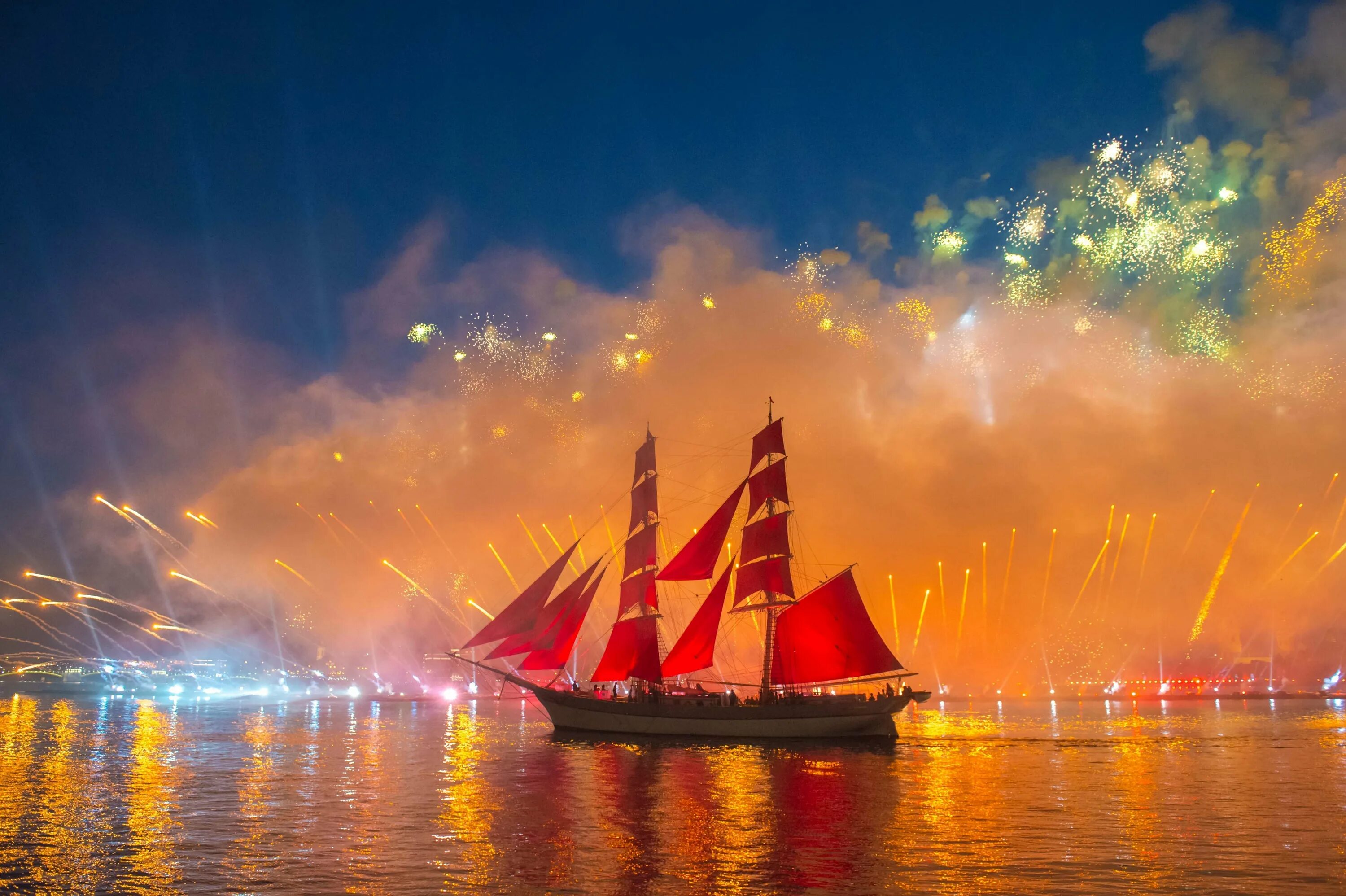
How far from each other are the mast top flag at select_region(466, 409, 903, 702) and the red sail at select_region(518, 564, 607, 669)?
0.10 meters

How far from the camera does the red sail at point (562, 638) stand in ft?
282

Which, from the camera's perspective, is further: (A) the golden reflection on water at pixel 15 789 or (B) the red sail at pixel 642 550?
(B) the red sail at pixel 642 550

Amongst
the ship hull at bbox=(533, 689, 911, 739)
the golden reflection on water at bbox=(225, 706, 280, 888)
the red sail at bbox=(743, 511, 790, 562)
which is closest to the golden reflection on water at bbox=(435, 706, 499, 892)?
the golden reflection on water at bbox=(225, 706, 280, 888)

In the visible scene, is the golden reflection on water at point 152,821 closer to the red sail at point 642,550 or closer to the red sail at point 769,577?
the red sail at point 642,550

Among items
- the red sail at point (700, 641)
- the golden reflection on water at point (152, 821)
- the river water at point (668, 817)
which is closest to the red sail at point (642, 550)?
the red sail at point (700, 641)

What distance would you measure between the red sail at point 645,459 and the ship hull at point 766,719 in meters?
25.8

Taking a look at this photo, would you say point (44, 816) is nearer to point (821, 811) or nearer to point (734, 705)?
point (821, 811)

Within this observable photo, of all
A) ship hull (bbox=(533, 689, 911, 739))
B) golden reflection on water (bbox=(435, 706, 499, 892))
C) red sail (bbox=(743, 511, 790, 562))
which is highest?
red sail (bbox=(743, 511, 790, 562))

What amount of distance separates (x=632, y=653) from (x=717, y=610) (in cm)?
961

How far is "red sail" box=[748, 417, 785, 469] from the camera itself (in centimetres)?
9506

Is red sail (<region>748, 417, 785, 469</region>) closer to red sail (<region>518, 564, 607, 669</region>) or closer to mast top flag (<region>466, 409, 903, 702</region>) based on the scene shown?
mast top flag (<region>466, 409, 903, 702</region>)

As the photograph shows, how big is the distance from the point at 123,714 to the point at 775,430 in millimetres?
103917

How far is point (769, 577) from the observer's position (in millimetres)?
90625

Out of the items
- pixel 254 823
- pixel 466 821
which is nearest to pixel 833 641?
pixel 466 821
